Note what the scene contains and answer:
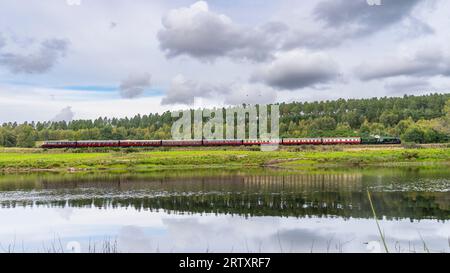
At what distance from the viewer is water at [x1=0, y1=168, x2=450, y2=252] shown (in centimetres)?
2189

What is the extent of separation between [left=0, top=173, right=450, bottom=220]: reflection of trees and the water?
0.08m

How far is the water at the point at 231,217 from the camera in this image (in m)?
21.9

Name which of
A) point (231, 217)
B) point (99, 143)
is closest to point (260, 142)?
point (99, 143)

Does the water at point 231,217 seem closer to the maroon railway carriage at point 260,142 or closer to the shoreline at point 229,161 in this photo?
the shoreline at point 229,161

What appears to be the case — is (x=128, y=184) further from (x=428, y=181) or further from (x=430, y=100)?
(x=430, y=100)

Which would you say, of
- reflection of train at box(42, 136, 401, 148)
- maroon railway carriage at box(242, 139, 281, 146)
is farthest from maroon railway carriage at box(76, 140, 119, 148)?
maroon railway carriage at box(242, 139, 281, 146)

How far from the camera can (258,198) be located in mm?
38469

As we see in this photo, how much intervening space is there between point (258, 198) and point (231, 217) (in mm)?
9462

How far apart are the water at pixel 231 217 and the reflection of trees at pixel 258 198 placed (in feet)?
0.26

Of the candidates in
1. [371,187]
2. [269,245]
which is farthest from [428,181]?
[269,245]

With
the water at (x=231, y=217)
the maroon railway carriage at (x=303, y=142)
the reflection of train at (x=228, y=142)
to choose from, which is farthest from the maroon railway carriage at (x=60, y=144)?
the water at (x=231, y=217)

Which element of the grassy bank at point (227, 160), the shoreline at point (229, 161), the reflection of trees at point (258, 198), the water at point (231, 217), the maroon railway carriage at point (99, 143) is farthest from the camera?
the maroon railway carriage at point (99, 143)

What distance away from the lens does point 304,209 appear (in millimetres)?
31766
